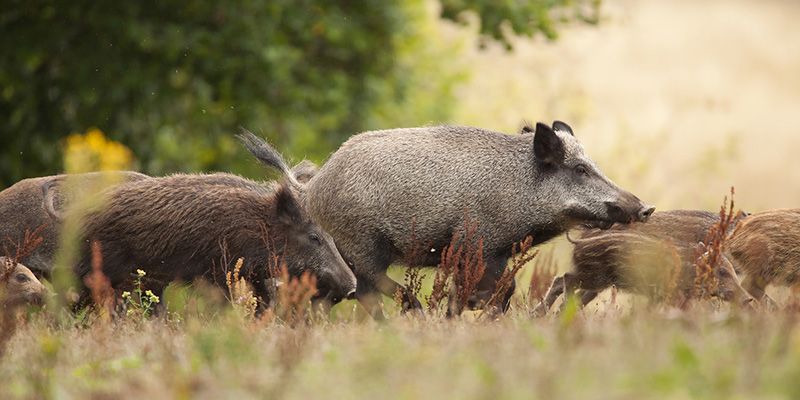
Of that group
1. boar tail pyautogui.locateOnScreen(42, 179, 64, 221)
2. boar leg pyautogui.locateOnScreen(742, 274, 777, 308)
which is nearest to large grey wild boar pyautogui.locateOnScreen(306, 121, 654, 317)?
boar leg pyautogui.locateOnScreen(742, 274, 777, 308)

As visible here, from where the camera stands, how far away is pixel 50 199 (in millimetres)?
9914

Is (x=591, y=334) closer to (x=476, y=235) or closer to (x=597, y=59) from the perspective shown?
(x=476, y=235)

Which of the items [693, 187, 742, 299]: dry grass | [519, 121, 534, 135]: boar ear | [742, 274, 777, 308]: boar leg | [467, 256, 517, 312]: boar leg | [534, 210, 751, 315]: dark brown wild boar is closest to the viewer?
[693, 187, 742, 299]: dry grass

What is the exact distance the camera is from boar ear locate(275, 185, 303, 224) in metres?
9.93

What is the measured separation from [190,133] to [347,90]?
2.36 meters

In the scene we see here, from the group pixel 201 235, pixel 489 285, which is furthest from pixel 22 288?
pixel 489 285

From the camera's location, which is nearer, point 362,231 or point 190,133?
point 362,231

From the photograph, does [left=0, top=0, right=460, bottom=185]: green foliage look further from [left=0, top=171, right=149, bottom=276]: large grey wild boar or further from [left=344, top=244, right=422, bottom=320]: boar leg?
[left=344, top=244, right=422, bottom=320]: boar leg

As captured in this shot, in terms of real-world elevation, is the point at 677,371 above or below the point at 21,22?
above

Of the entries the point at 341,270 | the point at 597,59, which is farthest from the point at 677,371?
the point at 597,59

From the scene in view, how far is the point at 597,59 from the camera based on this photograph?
33.4 metres

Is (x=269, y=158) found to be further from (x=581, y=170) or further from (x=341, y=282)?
(x=581, y=170)

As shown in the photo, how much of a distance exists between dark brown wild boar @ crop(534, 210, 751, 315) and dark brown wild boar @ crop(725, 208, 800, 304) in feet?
0.85

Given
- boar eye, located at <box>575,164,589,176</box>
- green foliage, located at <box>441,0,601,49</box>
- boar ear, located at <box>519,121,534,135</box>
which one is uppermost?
green foliage, located at <box>441,0,601,49</box>
